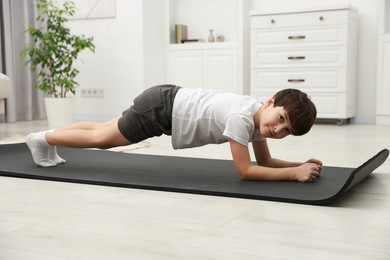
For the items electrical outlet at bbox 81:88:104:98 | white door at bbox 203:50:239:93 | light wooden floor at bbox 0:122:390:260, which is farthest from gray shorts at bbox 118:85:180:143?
electrical outlet at bbox 81:88:104:98

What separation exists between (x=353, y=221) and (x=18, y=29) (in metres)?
4.60

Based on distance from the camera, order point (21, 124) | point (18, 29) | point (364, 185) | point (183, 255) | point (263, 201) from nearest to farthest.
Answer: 1. point (183, 255)
2. point (263, 201)
3. point (364, 185)
4. point (21, 124)
5. point (18, 29)

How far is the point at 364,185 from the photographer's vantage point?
1.99 meters

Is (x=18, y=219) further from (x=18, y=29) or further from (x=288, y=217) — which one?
(x=18, y=29)

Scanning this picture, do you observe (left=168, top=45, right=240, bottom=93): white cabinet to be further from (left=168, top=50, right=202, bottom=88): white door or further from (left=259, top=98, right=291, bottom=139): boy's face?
(left=259, top=98, right=291, bottom=139): boy's face

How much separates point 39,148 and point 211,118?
2.53ft

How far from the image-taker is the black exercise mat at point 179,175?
177 centimetres

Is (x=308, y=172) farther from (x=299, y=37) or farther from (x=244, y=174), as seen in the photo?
(x=299, y=37)

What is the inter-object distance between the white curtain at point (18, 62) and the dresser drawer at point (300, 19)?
2.24 metres

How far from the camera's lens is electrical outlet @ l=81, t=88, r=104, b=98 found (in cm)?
561

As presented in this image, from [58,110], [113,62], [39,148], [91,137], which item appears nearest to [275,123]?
[91,137]

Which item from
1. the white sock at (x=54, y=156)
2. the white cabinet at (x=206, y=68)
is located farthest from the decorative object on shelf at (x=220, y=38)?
the white sock at (x=54, y=156)

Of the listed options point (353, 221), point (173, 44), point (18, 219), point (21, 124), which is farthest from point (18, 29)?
point (353, 221)

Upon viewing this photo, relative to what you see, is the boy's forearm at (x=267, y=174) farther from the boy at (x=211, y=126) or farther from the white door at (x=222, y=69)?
the white door at (x=222, y=69)
